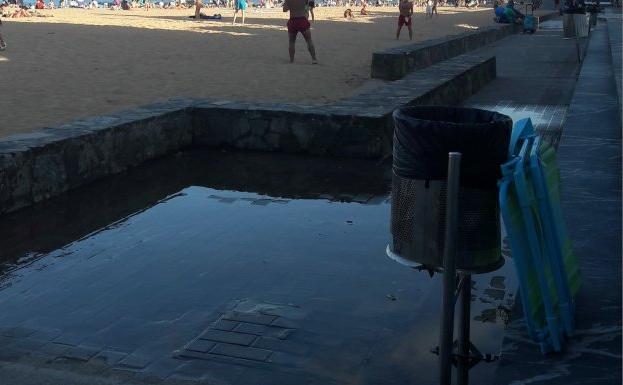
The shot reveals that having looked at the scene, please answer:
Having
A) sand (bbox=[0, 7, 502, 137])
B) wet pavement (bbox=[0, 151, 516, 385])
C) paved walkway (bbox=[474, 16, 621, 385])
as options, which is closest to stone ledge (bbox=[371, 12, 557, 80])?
sand (bbox=[0, 7, 502, 137])

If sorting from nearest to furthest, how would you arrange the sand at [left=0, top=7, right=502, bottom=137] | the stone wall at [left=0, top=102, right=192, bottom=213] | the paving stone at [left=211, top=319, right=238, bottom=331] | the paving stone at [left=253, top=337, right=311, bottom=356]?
the paving stone at [left=253, top=337, right=311, bottom=356]
the paving stone at [left=211, top=319, right=238, bottom=331]
the stone wall at [left=0, top=102, right=192, bottom=213]
the sand at [left=0, top=7, right=502, bottom=137]

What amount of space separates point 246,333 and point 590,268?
5.24 feet

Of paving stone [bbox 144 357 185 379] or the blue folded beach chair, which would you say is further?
paving stone [bbox 144 357 185 379]

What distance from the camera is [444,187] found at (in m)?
2.79

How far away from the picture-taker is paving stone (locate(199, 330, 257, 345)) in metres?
3.84

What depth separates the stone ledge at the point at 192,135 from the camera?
6371 millimetres

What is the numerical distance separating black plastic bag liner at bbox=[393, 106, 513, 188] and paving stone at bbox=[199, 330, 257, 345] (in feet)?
4.43

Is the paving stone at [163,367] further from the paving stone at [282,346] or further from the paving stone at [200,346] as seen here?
the paving stone at [282,346]

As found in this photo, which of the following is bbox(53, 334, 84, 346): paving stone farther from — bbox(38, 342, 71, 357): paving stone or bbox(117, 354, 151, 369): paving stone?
bbox(117, 354, 151, 369): paving stone

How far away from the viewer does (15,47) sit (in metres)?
20.8

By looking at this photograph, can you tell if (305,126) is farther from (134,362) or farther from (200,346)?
(134,362)

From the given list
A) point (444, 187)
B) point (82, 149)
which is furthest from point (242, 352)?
point (82, 149)

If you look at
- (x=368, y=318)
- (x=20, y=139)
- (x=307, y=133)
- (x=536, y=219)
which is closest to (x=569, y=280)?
(x=536, y=219)

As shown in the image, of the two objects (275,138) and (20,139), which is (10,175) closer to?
(20,139)
